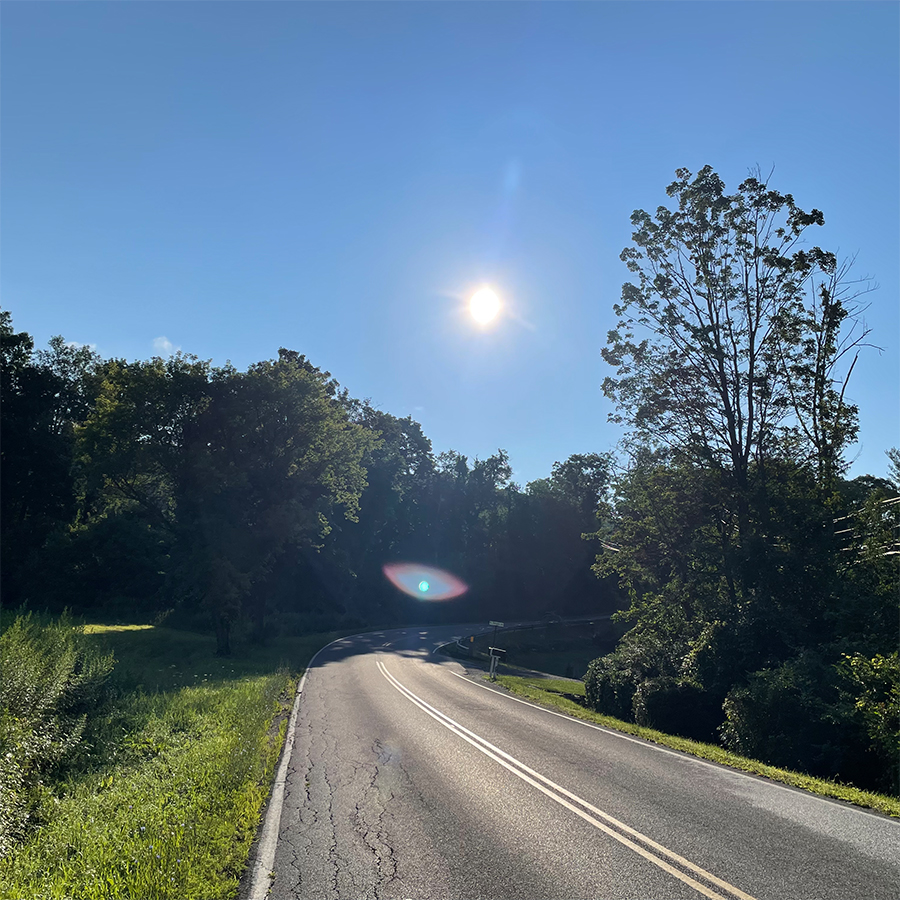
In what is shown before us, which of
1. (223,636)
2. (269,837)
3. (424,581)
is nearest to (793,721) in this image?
(269,837)

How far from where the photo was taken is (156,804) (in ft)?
24.3

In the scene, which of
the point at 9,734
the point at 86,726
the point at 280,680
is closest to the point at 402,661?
the point at 280,680

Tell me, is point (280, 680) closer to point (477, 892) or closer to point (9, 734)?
point (9, 734)

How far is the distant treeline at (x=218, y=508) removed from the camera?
106ft

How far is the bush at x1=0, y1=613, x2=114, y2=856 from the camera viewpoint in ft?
24.7

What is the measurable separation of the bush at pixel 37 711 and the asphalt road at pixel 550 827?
3.21 metres

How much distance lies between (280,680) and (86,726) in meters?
10.0

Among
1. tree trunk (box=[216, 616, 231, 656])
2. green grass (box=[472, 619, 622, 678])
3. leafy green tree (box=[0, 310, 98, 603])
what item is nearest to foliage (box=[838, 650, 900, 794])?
green grass (box=[472, 619, 622, 678])

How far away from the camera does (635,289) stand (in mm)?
25000

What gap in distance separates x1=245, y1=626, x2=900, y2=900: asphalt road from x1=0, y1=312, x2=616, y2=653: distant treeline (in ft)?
74.5

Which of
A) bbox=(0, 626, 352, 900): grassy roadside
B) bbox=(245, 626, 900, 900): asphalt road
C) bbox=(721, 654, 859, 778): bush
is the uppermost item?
bbox=(721, 654, 859, 778): bush

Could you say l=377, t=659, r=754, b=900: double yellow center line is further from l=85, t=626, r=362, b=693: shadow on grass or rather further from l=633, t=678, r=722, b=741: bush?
l=85, t=626, r=362, b=693: shadow on grass

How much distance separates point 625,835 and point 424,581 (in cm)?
7544

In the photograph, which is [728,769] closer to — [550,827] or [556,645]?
[550,827]
